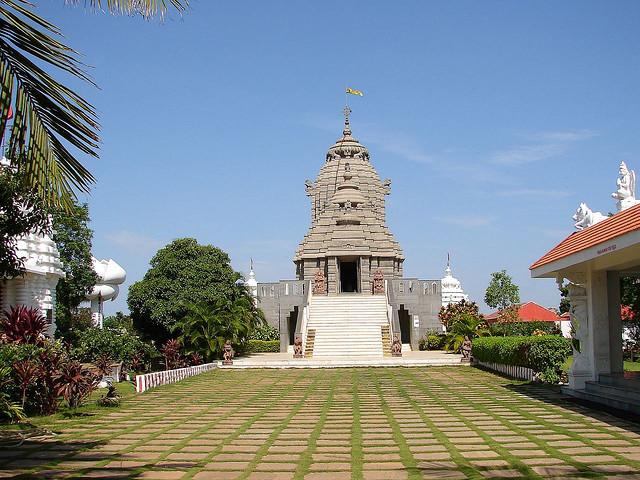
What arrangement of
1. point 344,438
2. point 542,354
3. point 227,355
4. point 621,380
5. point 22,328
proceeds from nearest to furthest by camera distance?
1. point 344,438
2. point 621,380
3. point 22,328
4. point 542,354
5. point 227,355

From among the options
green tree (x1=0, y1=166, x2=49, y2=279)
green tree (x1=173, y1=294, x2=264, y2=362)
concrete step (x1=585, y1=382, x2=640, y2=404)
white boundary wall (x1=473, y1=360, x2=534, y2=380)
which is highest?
green tree (x1=0, y1=166, x2=49, y2=279)

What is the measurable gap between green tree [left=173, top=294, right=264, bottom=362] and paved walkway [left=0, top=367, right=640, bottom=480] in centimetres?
872

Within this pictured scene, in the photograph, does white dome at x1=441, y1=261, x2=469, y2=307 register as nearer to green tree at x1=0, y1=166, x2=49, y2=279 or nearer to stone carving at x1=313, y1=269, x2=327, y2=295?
stone carving at x1=313, y1=269, x2=327, y2=295

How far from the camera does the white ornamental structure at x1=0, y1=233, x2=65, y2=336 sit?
23.4m

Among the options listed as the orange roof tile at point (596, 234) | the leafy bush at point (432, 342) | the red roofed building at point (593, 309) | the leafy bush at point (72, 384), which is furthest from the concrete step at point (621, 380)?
the leafy bush at point (432, 342)

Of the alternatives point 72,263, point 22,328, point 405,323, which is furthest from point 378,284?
point 22,328

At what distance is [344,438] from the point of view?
31.7ft

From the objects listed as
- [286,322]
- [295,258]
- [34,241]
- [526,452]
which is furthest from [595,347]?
[295,258]

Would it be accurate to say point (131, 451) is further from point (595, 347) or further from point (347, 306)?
point (347, 306)

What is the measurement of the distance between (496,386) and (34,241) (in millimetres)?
15139

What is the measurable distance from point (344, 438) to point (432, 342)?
2251 cm

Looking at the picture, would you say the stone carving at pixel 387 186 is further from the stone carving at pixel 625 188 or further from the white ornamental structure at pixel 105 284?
the stone carving at pixel 625 188

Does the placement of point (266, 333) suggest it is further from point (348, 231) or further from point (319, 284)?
point (348, 231)

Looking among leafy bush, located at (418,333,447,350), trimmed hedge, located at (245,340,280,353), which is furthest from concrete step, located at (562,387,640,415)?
trimmed hedge, located at (245,340,280,353)
